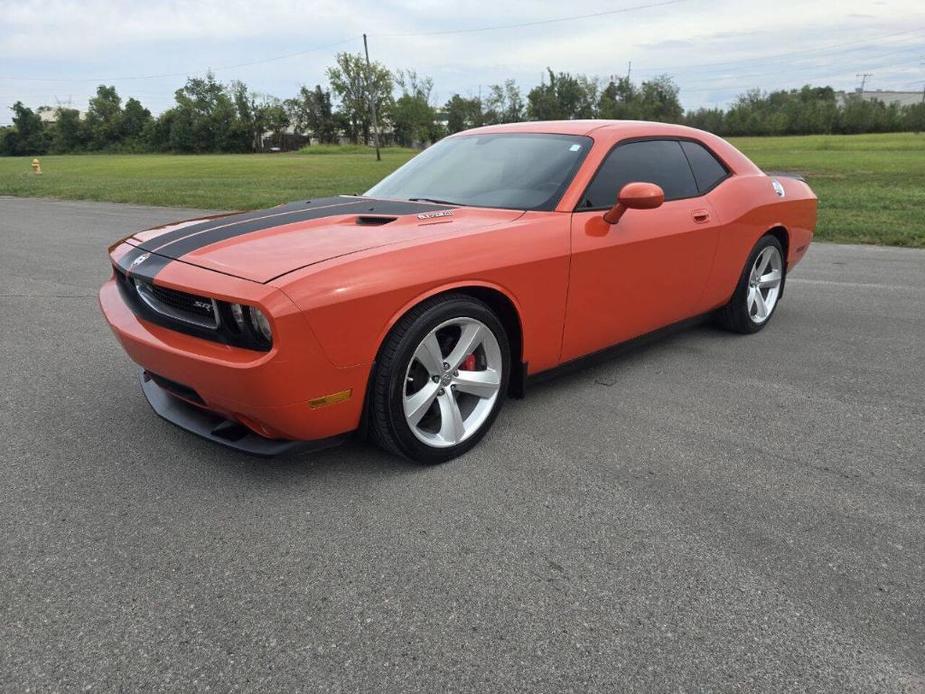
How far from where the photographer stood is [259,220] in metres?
3.25

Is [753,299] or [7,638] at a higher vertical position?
[753,299]

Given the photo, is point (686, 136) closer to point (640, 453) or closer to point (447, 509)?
point (640, 453)

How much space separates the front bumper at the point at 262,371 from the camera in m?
2.40

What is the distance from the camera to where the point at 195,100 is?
286 feet

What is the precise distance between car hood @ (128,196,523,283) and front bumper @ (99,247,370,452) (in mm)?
107

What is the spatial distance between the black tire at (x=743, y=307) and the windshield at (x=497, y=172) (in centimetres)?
171

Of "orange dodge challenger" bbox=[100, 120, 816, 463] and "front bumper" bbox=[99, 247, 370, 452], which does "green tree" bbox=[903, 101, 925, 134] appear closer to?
"orange dodge challenger" bbox=[100, 120, 816, 463]

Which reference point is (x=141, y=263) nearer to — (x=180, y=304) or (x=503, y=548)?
(x=180, y=304)

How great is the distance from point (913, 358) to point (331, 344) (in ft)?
12.5

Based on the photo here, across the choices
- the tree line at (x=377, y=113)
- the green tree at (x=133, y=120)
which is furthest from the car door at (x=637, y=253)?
the green tree at (x=133, y=120)

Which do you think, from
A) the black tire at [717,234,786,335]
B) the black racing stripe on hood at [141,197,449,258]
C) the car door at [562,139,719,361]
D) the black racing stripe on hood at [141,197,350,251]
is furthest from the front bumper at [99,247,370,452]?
the black tire at [717,234,786,335]

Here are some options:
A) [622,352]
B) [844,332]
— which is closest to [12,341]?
[622,352]

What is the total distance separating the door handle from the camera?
13.4 feet

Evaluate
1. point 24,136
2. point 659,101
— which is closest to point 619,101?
point 659,101
